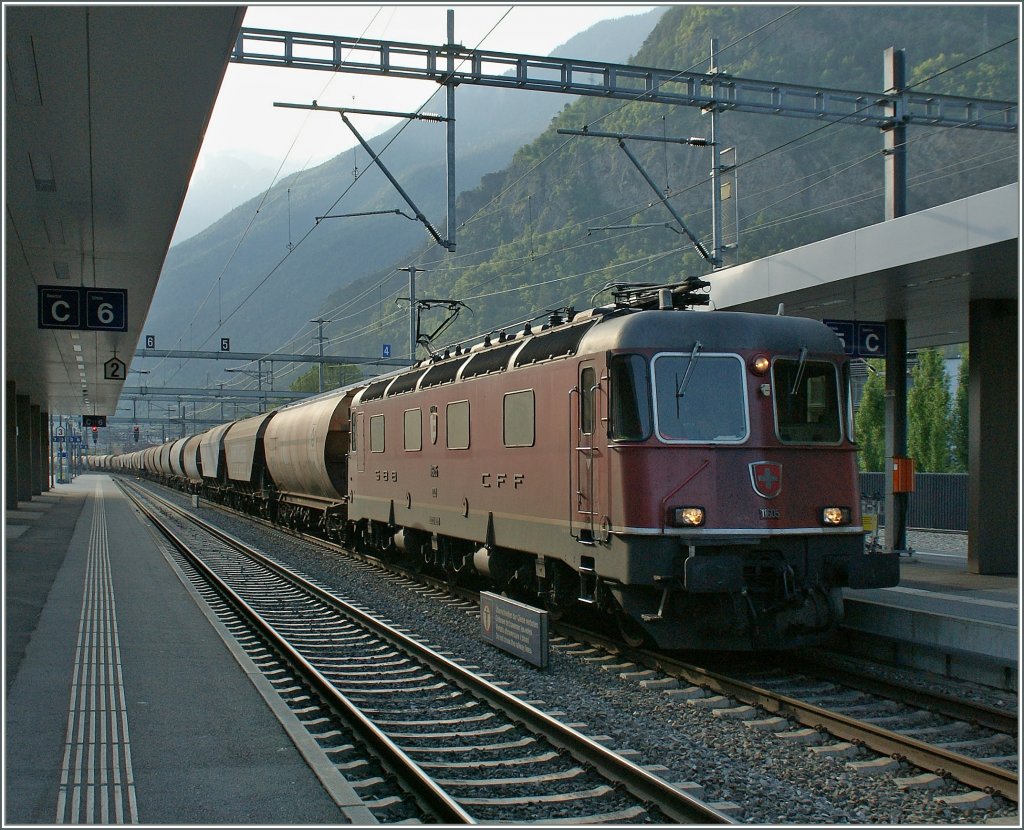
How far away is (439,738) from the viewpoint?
25.0 ft

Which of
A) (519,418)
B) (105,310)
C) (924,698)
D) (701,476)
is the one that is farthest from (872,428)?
(924,698)

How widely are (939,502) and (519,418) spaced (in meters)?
17.7

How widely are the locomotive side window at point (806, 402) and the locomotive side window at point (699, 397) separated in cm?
43

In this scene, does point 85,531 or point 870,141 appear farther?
point 870,141

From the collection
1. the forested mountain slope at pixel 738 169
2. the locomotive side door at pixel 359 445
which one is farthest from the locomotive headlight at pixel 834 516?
the forested mountain slope at pixel 738 169

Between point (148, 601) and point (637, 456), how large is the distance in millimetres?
8401

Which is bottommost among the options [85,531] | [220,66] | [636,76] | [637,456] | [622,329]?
[85,531]

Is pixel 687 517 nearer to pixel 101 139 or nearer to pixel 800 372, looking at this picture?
pixel 800 372

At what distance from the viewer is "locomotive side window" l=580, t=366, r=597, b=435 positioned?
10.1m

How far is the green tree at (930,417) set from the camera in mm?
35469

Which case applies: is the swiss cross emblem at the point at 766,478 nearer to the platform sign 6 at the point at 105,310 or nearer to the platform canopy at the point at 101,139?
the platform canopy at the point at 101,139

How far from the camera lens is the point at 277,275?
7672 inches

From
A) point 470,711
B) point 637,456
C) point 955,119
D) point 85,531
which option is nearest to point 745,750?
point 470,711

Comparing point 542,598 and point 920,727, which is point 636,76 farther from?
point 920,727
